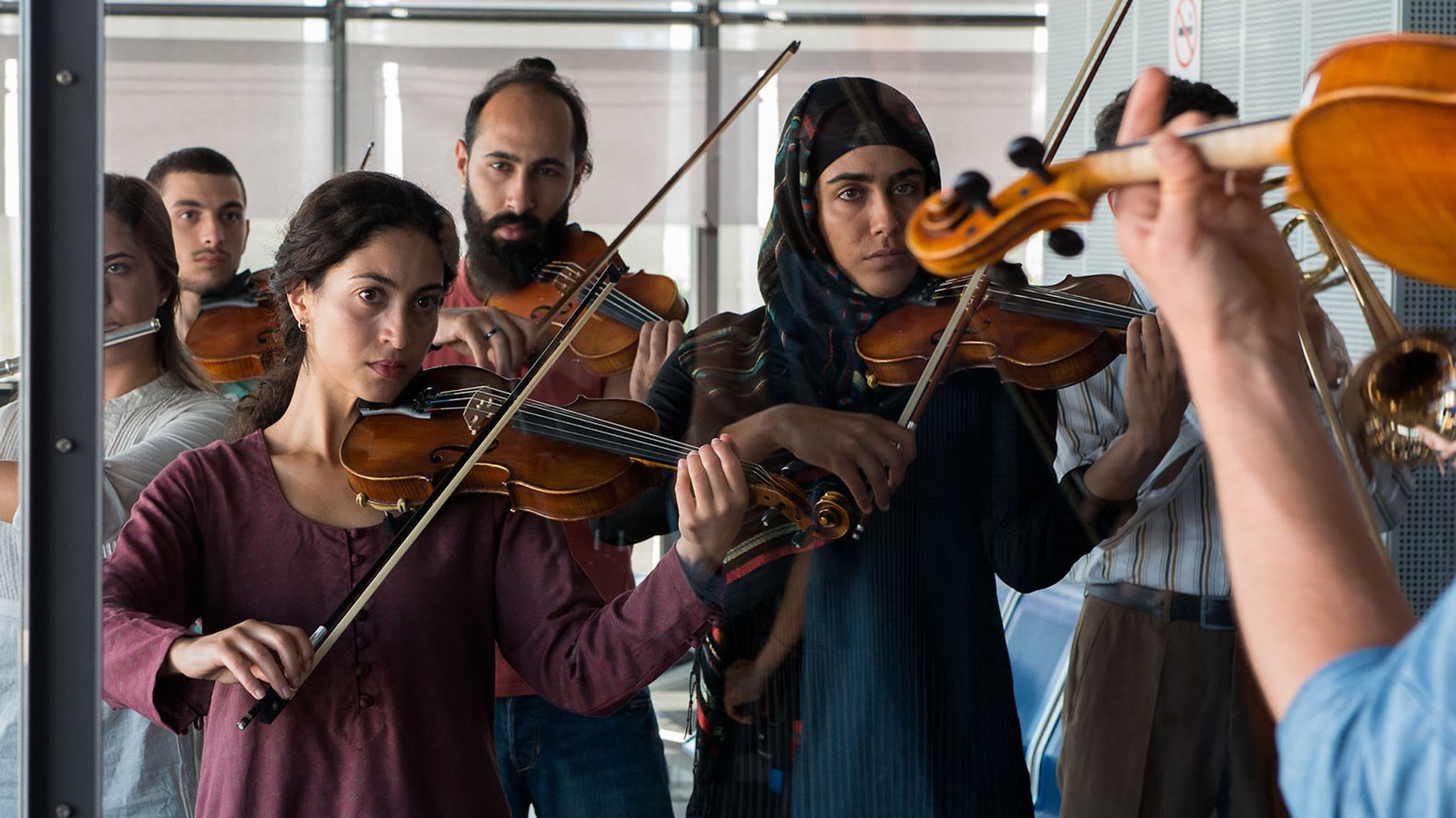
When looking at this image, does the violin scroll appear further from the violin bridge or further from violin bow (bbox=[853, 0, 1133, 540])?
the violin bridge

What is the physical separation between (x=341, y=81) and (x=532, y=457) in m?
0.41

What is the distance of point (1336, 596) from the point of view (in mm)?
398

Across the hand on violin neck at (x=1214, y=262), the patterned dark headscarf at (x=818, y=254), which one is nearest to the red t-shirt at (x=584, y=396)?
the patterned dark headscarf at (x=818, y=254)

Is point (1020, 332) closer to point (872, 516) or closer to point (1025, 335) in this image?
point (1025, 335)

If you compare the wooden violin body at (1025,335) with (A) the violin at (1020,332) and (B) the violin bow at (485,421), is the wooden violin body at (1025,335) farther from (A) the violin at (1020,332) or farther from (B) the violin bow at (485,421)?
(B) the violin bow at (485,421)

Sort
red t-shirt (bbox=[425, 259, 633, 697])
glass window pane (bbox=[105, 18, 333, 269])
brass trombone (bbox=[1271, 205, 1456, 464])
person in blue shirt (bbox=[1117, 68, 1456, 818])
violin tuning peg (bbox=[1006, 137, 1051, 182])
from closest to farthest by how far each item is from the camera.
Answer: person in blue shirt (bbox=[1117, 68, 1456, 818]), violin tuning peg (bbox=[1006, 137, 1051, 182]), brass trombone (bbox=[1271, 205, 1456, 464]), red t-shirt (bbox=[425, 259, 633, 697]), glass window pane (bbox=[105, 18, 333, 269])

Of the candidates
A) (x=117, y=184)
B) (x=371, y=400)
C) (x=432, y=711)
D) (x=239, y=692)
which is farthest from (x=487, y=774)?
(x=117, y=184)

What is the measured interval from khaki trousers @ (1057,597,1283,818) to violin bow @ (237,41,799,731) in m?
0.41

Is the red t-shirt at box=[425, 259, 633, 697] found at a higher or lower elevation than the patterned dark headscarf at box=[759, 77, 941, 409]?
lower

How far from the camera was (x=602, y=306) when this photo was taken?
992mm

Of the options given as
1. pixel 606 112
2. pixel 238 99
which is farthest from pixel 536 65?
pixel 238 99

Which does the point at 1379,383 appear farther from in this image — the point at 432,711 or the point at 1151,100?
the point at 432,711

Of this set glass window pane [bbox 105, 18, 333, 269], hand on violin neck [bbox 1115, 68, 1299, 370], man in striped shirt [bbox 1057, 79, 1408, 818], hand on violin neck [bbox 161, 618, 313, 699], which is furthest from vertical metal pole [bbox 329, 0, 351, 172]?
hand on violin neck [bbox 1115, 68, 1299, 370]

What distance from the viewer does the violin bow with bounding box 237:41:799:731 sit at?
832mm
